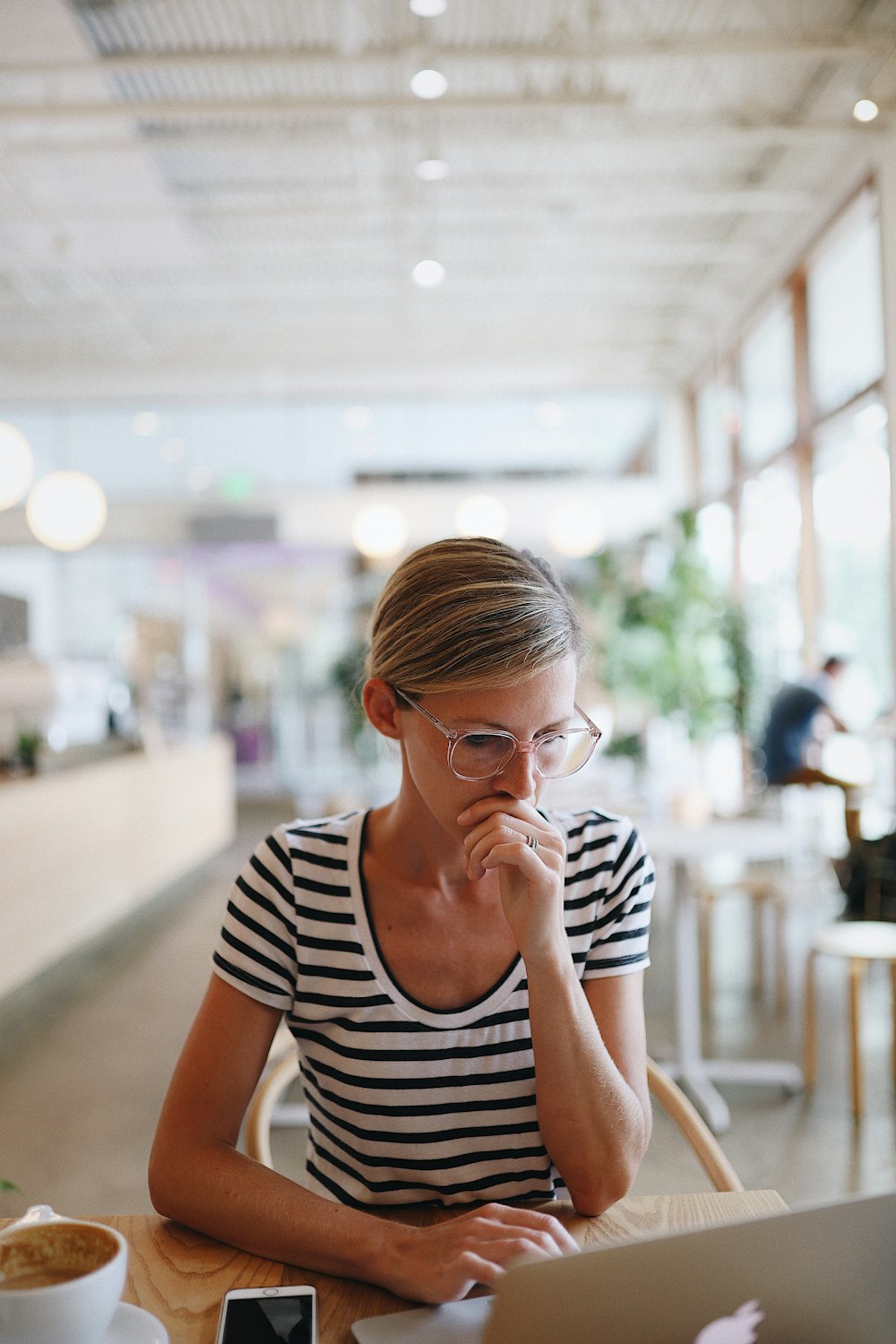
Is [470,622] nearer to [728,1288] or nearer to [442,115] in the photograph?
[728,1288]

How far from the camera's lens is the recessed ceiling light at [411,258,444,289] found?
819 cm

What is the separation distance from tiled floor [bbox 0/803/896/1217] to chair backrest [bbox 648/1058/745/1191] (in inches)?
36.8

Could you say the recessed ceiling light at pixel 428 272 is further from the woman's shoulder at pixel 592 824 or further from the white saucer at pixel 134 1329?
the white saucer at pixel 134 1329

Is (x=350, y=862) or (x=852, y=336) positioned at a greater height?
(x=852, y=336)

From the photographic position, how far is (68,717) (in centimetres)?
681

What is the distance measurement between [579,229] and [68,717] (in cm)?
498

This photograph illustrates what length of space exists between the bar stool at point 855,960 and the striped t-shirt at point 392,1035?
2518 mm

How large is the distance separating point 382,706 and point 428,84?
17.6 feet

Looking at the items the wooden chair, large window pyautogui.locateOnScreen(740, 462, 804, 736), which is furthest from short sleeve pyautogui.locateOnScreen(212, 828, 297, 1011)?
large window pyautogui.locateOnScreen(740, 462, 804, 736)

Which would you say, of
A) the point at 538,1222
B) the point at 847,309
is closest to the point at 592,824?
the point at 538,1222

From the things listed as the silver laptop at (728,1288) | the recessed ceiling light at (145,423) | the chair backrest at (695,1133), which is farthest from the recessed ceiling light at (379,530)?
the silver laptop at (728,1288)

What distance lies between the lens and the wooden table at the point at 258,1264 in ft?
2.89

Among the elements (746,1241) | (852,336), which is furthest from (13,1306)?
(852,336)

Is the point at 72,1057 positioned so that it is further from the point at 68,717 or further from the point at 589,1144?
the point at 589,1144
